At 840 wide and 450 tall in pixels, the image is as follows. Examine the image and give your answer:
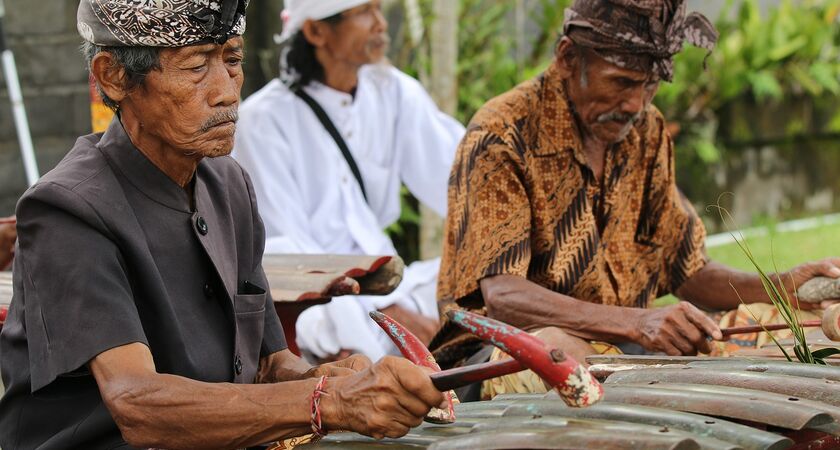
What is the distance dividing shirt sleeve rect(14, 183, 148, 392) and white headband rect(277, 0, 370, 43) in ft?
10.8

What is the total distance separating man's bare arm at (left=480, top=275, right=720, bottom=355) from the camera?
12.1 feet

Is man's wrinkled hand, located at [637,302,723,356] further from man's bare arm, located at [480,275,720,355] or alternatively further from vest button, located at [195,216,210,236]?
vest button, located at [195,216,210,236]

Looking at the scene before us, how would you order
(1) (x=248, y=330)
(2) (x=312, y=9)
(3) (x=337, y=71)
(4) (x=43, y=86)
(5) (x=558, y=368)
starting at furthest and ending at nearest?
(4) (x=43, y=86)
(3) (x=337, y=71)
(2) (x=312, y=9)
(1) (x=248, y=330)
(5) (x=558, y=368)

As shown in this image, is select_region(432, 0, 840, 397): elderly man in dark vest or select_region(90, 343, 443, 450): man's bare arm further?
select_region(432, 0, 840, 397): elderly man in dark vest

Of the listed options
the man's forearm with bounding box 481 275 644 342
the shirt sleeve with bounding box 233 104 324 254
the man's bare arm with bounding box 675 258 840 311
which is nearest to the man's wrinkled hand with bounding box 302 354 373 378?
the man's forearm with bounding box 481 275 644 342

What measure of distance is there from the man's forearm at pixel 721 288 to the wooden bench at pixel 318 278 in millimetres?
1148

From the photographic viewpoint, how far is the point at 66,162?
9.30ft

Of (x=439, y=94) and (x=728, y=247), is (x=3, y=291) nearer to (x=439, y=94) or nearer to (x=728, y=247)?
(x=439, y=94)

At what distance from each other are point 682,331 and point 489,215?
29.5 inches

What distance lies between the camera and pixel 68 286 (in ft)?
8.59

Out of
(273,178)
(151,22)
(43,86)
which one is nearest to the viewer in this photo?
(151,22)

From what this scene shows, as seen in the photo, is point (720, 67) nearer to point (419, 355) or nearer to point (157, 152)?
point (157, 152)

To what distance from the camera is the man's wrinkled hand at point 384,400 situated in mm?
2422

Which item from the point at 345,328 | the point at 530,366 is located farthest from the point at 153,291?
the point at 345,328
